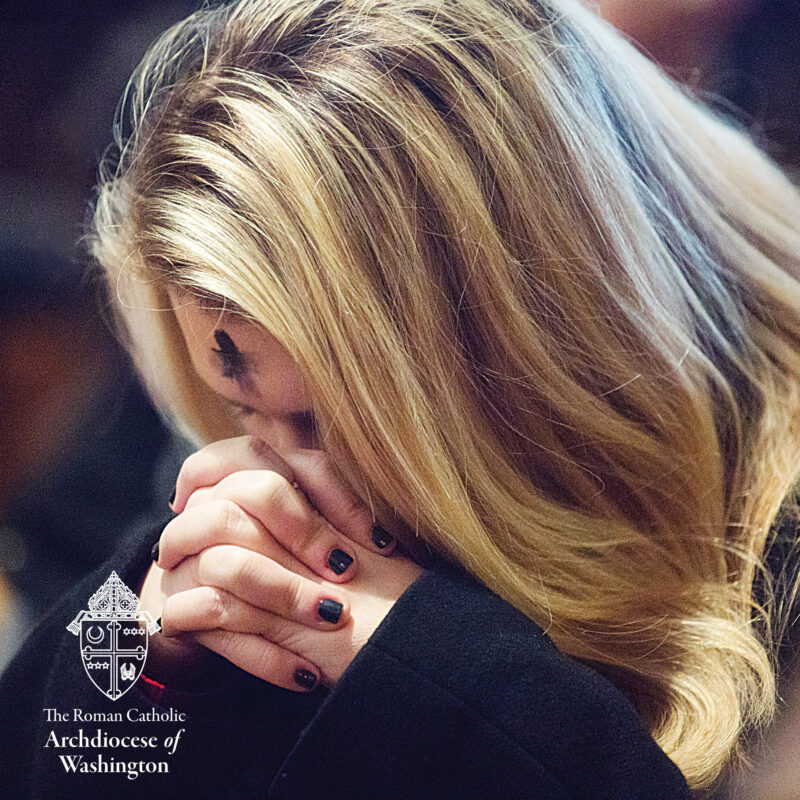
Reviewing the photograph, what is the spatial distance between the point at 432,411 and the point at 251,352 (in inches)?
5.2

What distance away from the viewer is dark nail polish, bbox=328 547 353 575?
0.45 meters

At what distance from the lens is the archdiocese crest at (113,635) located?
1.55 ft

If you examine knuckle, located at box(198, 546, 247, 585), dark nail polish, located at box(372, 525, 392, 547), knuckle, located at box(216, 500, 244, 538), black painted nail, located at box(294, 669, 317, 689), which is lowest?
black painted nail, located at box(294, 669, 317, 689)

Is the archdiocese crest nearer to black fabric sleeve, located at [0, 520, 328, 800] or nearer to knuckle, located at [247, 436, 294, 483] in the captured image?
black fabric sleeve, located at [0, 520, 328, 800]

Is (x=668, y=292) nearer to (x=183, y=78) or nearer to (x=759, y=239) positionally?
(x=759, y=239)

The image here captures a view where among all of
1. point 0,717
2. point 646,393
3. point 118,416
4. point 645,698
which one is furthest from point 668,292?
point 0,717

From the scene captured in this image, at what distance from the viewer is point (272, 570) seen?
441 mm

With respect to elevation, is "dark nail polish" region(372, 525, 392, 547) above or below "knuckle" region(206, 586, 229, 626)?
above

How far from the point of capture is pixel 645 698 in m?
0.48

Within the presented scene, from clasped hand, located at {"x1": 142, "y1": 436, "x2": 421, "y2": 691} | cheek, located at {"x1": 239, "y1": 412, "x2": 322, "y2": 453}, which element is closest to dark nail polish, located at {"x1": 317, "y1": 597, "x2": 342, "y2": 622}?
clasped hand, located at {"x1": 142, "y1": 436, "x2": 421, "y2": 691}

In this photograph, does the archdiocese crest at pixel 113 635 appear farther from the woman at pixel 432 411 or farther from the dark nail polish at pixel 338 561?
the dark nail polish at pixel 338 561

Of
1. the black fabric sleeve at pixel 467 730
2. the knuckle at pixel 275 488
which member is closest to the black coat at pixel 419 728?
the black fabric sleeve at pixel 467 730

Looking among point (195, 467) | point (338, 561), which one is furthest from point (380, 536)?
point (195, 467)

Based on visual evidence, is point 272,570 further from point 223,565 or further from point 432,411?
point 432,411
